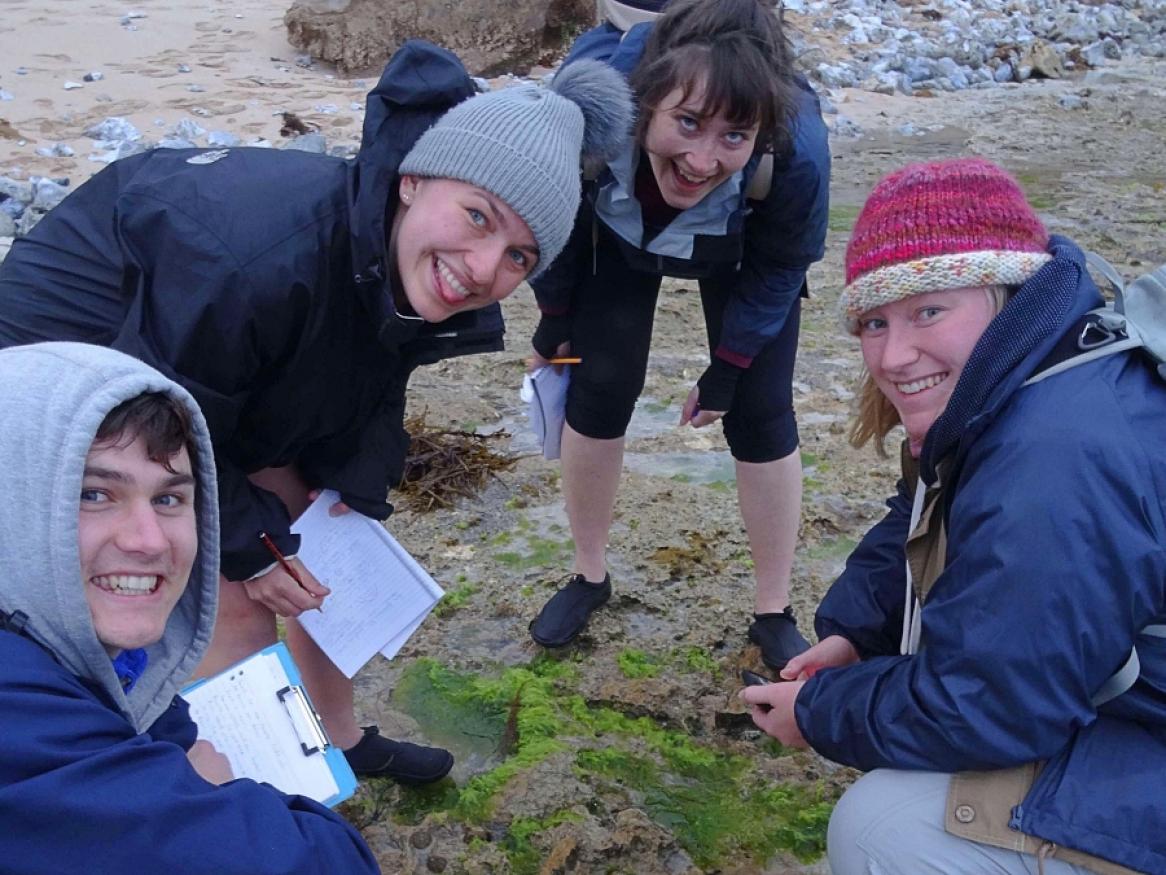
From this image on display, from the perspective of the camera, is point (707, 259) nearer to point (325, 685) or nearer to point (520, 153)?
point (520, 153)

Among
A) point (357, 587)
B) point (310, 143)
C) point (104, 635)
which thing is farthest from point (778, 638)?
point (310, 143)

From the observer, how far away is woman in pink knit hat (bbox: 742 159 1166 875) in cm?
168

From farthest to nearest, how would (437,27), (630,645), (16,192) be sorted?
(437,27), (16,192), (630,645)

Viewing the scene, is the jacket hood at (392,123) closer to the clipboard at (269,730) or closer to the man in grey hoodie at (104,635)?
the man in grey hoodie at (104,635)

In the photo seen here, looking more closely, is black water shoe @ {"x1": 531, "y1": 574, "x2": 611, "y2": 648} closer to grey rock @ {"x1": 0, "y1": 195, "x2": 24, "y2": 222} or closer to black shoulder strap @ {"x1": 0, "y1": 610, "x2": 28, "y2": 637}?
black shoulder strap @ {"x1": 0, "y1": 610, "x2": 28, "y2": 637}

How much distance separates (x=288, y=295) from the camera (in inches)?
82.8

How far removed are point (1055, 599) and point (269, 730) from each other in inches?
56.5

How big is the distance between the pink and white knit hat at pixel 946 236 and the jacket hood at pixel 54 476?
114cm

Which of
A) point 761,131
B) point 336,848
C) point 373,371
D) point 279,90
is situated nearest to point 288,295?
point 373,371

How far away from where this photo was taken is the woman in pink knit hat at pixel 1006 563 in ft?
5.50

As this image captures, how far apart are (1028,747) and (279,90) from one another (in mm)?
9084

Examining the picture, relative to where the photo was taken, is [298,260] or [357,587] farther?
[357,587]

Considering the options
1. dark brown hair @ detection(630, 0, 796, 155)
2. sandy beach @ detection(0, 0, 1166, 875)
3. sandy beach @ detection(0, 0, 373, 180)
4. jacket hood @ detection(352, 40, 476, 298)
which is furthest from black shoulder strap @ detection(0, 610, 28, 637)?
sandy beach @ detection(0, 0, 373, 180)

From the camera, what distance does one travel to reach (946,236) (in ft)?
6.20
